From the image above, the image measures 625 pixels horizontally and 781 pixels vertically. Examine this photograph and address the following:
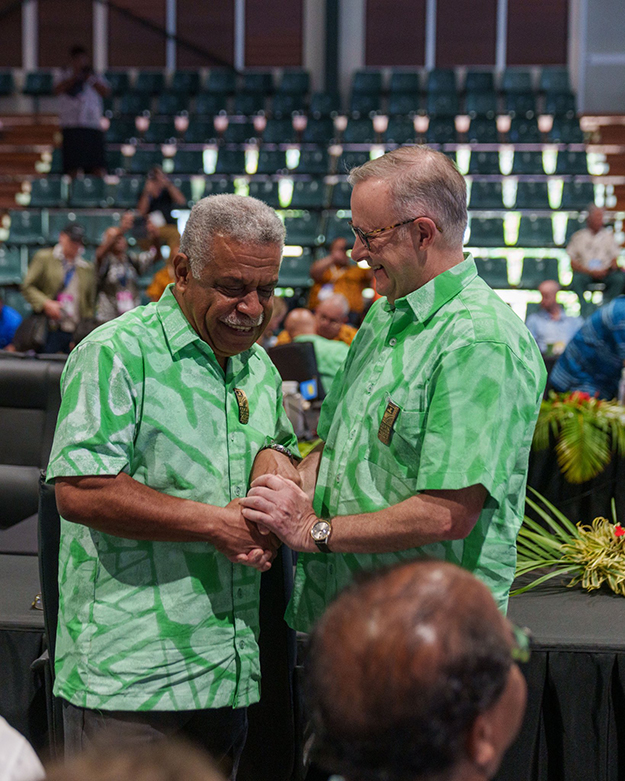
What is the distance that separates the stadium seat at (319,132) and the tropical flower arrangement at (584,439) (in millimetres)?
8982

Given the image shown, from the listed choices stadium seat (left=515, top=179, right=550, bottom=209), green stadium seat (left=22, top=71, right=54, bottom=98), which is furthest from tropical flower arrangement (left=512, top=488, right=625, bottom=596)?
green stadium seat (left=22, top=71, right=54, bottom=98)

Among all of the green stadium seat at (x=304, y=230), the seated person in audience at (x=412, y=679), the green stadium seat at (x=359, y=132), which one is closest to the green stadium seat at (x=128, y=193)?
the green stadium seat at (x=304, y=230)

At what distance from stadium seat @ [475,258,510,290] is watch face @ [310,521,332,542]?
26.6 ft

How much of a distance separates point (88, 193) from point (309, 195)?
281 cm

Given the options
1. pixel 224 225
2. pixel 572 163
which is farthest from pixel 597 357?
pixel 572 163

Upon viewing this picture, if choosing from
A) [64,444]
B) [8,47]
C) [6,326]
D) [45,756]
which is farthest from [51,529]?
[8,47]

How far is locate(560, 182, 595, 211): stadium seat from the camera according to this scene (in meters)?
10.1

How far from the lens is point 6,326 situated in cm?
745

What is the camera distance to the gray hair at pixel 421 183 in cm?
153

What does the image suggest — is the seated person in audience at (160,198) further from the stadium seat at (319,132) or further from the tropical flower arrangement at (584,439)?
the tropical flower arrangement at (584,439)

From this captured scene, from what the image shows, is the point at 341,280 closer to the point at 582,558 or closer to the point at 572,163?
the point at 572,163

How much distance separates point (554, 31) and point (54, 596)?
13.5 metres

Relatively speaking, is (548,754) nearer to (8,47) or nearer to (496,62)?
(496,62)

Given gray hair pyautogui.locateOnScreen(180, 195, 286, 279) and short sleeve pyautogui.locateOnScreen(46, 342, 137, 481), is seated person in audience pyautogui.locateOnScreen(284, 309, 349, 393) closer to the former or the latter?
gray hair pyautogui.locateOnScreen(180, 195, 286, 279)
